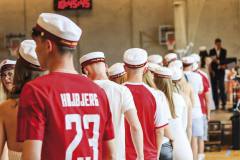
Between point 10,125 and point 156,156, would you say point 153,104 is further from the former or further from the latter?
point 10,125

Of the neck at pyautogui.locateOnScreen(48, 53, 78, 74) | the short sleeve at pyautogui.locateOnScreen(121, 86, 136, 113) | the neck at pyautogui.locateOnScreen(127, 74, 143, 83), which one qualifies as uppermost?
the neck at pyautogui.locateOnScreen(48, 53, 78, 74)

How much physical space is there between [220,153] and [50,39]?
39.3 ft

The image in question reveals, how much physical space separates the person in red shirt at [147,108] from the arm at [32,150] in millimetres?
2694

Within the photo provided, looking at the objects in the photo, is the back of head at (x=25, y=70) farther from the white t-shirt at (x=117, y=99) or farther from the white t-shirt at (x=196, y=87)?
the white t-shirt at (x=196, y=87)

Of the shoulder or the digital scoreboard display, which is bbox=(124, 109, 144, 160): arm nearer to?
the shoulder

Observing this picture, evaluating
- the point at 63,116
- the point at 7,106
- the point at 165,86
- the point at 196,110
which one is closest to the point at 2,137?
the point at 7,106

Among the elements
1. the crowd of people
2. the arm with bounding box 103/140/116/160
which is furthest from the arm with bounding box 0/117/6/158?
the arm with bounding box 103/140/116/160

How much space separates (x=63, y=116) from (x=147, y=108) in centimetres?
270

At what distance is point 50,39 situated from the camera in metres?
2.93

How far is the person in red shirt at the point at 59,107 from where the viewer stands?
276 cm

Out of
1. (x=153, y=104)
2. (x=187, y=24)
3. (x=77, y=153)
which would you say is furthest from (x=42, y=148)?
(x=187, y=24)

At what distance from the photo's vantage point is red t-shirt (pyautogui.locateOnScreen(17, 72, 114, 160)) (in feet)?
9.05

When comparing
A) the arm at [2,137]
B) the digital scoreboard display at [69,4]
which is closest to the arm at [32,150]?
the arm at [2,137]

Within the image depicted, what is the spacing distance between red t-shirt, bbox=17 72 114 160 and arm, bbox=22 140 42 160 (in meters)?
0.02
